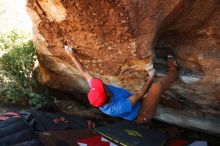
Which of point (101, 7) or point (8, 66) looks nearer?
point (101, 7)

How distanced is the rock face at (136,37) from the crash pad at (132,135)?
88 centimetres

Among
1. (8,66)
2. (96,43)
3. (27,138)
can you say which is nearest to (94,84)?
(96,43)

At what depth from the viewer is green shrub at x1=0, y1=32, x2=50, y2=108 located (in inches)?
291

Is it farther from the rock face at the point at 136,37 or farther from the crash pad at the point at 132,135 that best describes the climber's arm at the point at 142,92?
the crash pad at the point at 132,135

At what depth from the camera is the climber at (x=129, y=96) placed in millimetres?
4805

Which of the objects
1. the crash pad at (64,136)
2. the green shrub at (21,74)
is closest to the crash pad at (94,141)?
the crash pad at (64,136)

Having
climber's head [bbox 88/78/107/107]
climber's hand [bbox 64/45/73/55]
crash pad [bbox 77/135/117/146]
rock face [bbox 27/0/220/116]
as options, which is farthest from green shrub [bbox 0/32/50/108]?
climber's head [bbox 88/78/107/107]

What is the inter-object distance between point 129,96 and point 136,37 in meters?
0.98

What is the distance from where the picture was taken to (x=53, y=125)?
20.1 feet

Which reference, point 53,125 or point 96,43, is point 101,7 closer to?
point 96,43

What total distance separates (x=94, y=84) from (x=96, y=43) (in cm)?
63

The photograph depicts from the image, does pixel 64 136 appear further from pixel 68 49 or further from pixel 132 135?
pixel 68 49

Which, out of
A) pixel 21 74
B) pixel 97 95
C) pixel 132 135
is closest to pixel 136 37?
pixel 97 95

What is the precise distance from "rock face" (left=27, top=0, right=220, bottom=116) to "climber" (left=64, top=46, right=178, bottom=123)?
229 mm
